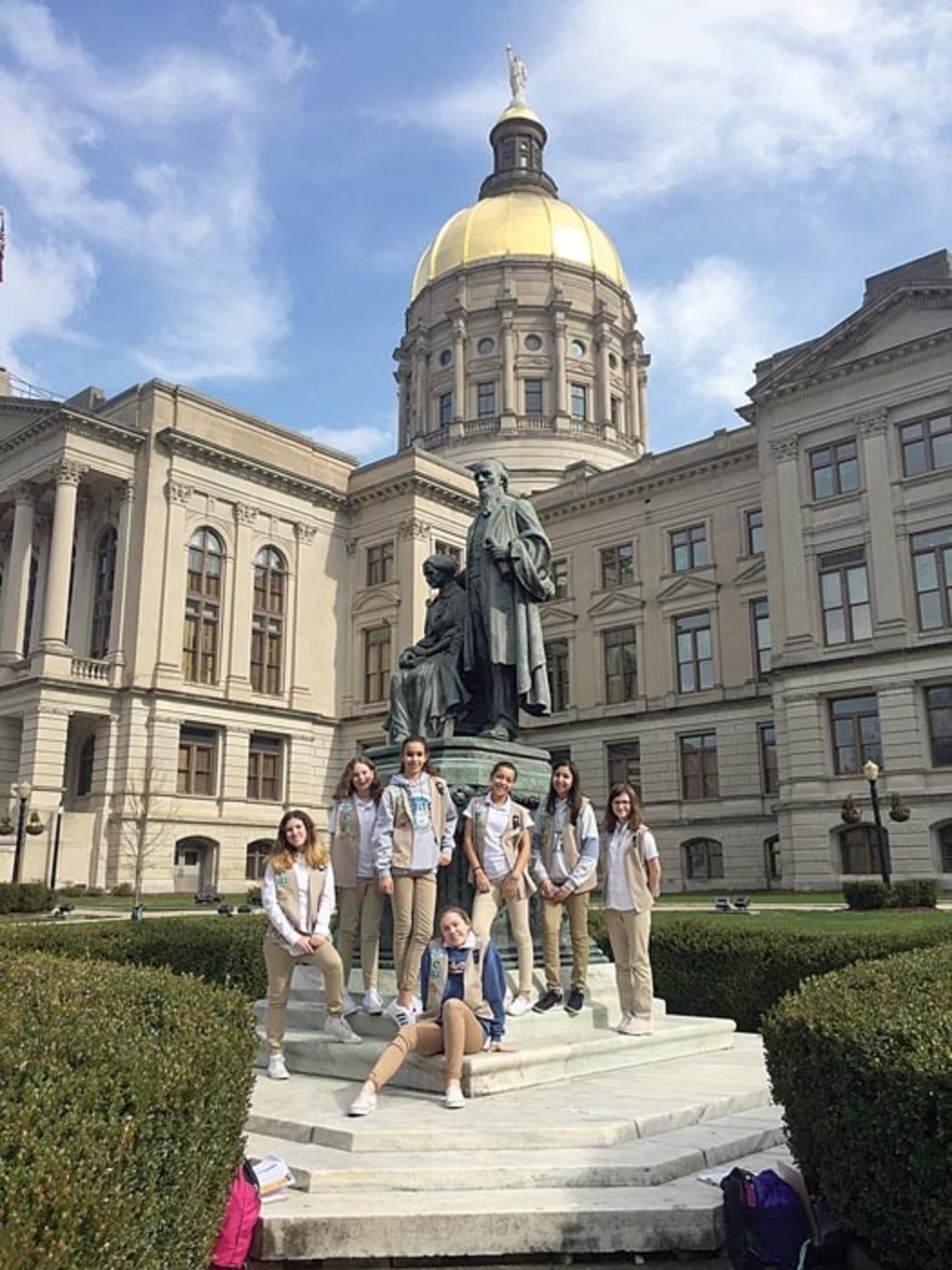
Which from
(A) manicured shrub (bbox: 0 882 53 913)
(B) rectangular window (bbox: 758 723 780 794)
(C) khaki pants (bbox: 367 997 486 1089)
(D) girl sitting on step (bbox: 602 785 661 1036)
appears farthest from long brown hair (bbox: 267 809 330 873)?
(B) rectangular window (bbox: 758 723 780 794)

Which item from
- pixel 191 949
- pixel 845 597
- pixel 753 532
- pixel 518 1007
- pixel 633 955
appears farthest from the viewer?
pixel 753 532

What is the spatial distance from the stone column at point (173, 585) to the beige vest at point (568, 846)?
130 feet

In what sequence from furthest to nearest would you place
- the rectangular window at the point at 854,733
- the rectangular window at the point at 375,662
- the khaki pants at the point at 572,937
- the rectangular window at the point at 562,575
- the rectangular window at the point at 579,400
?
1. the rectangular window at the point at 579,400
2. the rectangular window at the point at 375,662
3. the rectangular window at the point at 562,575
4. the rectangular window at the point at 854,733
5. the khaki pants at the point at 572,937

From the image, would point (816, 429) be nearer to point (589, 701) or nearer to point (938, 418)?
point (938, 418)

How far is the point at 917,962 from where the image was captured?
7.20 m

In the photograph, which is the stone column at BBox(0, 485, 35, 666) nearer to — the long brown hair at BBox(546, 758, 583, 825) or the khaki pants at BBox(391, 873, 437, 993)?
the long brown hair at BBox(546, 758, 583, 825)

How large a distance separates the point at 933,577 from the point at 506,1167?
36.3 meters

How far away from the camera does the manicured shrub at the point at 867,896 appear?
1019 inches

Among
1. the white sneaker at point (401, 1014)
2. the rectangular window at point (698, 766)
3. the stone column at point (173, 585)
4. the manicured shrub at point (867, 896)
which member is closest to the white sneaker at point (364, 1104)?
the white sneaker at point (401, 1014)

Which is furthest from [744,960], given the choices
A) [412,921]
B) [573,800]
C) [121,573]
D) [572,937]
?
[121,573]

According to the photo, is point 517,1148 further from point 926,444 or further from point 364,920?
point 926,444

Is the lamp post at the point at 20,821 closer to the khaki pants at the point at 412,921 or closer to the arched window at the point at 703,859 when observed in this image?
the arched window at the point at 703,859

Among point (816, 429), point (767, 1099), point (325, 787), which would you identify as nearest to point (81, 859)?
point (325, 787)

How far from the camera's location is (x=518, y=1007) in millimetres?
8672
